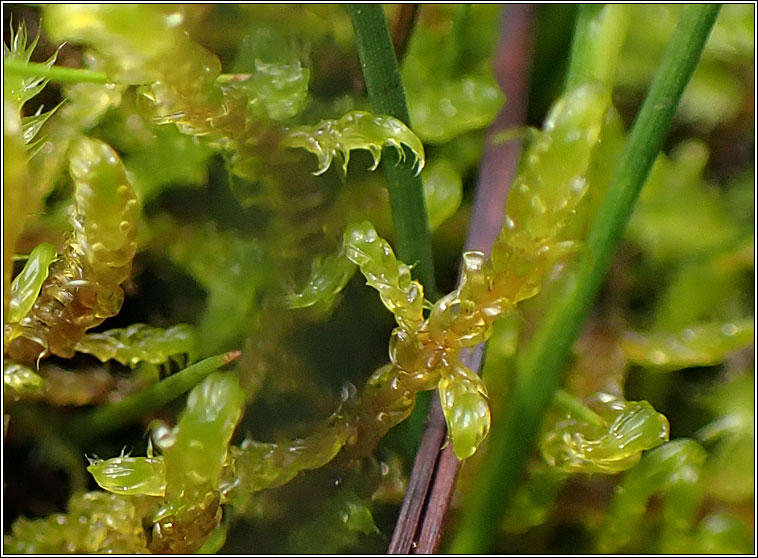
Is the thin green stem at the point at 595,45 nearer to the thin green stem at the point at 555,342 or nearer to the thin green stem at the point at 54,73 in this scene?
the thin green stem at the point at 555,342

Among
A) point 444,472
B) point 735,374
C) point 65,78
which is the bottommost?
point 735,374

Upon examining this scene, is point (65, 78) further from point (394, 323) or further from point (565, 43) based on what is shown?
point (565, 43)

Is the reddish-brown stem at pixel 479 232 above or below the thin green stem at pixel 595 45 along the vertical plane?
below

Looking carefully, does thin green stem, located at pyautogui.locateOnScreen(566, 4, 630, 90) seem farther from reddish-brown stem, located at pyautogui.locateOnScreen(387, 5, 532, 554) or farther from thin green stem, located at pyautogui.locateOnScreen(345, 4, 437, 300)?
thin green stem, located at pyautogui.locateOnScreen(345, 4, 437, 300)

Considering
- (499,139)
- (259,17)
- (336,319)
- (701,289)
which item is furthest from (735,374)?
(259,17)

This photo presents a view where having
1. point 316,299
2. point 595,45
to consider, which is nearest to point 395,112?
point 316,299

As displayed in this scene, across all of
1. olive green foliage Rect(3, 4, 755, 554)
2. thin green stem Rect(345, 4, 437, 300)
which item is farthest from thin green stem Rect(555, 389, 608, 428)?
thin green stem Rect(345, 4, 437, 300)

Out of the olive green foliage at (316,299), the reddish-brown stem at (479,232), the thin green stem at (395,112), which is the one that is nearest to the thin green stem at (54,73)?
the olive green foliage at (316,299)
